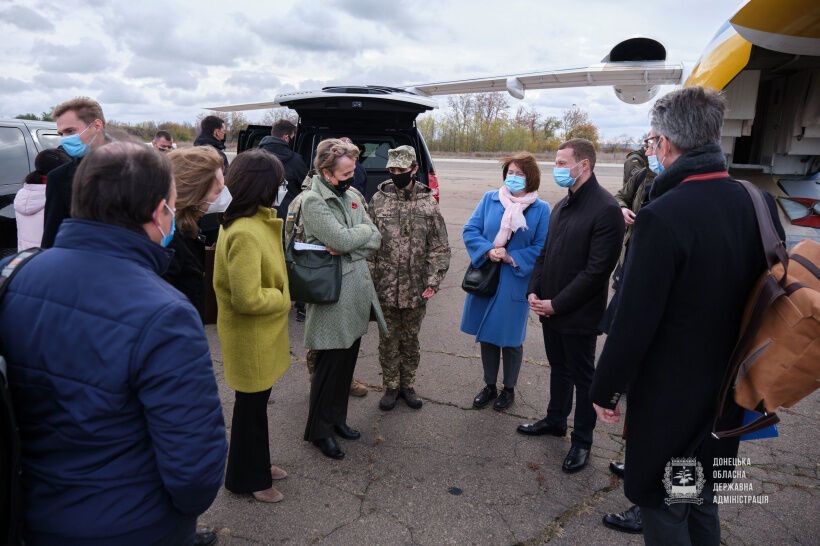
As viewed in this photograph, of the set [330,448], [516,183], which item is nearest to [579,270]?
[516,183]

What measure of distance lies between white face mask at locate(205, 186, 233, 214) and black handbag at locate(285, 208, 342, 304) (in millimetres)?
540

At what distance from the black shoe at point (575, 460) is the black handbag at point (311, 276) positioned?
1.69m

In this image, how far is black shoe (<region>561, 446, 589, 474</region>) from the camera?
3180 millimetres

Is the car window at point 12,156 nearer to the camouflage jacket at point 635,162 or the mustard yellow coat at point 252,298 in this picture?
the mustard yellow coat at point 252,298

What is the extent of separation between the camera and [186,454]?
140 centimetres

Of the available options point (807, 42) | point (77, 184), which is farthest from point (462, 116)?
point (77, 184)

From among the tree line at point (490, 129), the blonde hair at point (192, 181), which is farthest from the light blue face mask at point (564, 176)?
the tree line at point (490, 129)

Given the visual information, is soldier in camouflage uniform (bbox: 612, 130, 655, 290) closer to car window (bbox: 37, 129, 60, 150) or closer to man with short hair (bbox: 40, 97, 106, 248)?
man with short hair (bbox: 40, 97, 106, 248)

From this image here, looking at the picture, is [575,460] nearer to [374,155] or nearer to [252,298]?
[252,298]

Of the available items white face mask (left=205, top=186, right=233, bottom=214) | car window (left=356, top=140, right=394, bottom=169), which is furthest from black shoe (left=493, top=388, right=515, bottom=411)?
car window (left=356, top=140, right=394, bottom=169)

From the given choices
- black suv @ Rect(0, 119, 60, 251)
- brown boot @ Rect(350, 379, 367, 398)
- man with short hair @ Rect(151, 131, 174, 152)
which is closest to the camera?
brown boot @ Rect(350, 379, 367, 398)

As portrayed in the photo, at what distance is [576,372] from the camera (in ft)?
10.7

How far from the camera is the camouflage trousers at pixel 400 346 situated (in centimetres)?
387

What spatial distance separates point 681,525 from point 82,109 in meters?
3.77
